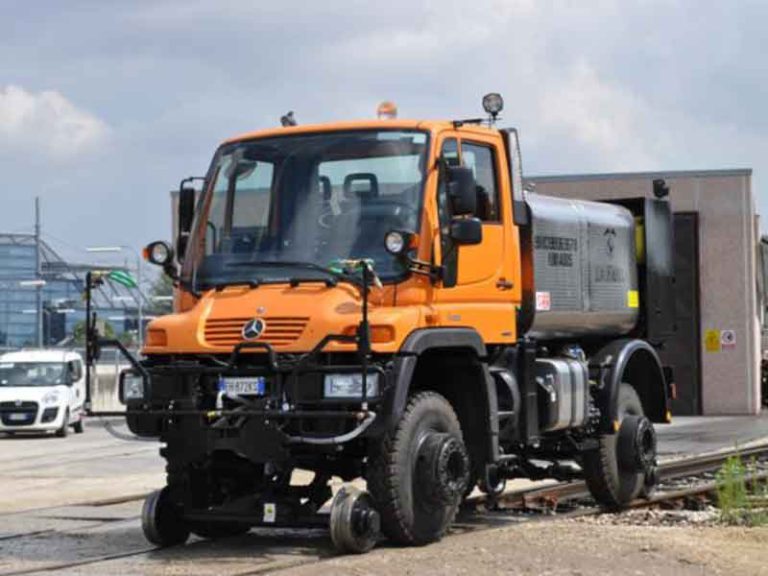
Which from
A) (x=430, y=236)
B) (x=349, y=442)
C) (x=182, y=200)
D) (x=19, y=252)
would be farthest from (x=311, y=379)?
(x=19, y=252)

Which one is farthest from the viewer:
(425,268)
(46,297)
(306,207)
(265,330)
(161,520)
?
(46,297)

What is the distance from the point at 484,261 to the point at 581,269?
2387 millimetres

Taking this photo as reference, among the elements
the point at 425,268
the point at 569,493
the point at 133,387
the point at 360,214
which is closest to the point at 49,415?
the point at 569,493

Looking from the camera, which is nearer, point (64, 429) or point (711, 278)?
point (64, 429)

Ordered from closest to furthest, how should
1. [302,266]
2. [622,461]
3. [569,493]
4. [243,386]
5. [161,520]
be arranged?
[243,386] < [302,266] < [161,520] < [622,461] < [569,493]

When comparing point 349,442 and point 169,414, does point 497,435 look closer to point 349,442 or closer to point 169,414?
point 349,442

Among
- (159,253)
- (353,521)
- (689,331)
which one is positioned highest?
(159,253)

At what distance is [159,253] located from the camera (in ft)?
39.2

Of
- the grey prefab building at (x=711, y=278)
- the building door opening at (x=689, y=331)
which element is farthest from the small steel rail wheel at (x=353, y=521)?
→ the building door opening at (x=689, y=331)

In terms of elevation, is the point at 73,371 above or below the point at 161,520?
above

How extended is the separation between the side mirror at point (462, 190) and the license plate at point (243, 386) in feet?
6.38

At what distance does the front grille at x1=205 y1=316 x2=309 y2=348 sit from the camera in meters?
10.8

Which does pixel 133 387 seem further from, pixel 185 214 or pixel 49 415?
pixel 49 415

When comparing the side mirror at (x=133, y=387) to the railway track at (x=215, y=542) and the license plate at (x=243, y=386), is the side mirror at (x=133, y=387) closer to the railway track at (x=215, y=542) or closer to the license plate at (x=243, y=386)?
the license plate at (x=243, y=386)
